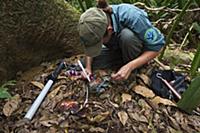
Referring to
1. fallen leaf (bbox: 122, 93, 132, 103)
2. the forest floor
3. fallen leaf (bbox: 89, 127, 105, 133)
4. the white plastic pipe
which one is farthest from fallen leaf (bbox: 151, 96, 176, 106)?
the white plastic pipe

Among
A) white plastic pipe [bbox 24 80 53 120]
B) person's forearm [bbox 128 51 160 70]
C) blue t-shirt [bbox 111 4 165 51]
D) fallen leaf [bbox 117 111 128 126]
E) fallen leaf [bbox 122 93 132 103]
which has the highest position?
blue t-shirt [bbox 111 4 165 51]

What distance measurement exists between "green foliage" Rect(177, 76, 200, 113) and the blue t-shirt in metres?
0.30

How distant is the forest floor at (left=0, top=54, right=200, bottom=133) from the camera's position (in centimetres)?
203

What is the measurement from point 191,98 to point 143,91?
267 millimetres

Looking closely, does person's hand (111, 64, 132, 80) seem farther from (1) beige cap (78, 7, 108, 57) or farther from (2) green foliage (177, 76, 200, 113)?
(2) green foliage (177, 76, 200, 113)

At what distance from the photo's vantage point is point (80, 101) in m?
2.15

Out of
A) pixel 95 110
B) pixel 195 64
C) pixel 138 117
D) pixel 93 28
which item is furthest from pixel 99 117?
pixel 195 64

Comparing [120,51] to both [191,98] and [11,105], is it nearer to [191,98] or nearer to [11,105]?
[191,98]

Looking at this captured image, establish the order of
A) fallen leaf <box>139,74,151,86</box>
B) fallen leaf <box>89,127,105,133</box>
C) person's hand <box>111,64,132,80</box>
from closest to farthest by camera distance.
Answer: fallen leaf <box>89,127,105,133</box>, person's hand <box>111,64,132,80</box>, fallen leaf <box>139,74,151,86</box>

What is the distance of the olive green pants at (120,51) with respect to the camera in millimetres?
2176

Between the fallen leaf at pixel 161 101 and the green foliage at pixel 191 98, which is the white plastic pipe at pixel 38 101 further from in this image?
the green foliage at pixel 191 98

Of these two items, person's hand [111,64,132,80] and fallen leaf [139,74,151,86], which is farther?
fallen leaf [139,74,151,86]

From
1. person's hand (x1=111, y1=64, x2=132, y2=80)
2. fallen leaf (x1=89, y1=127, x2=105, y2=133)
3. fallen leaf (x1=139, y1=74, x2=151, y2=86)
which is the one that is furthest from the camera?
fallen leaf (x1=139, y1=74, x2=151, y2=86)

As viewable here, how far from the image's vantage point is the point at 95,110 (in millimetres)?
2094
